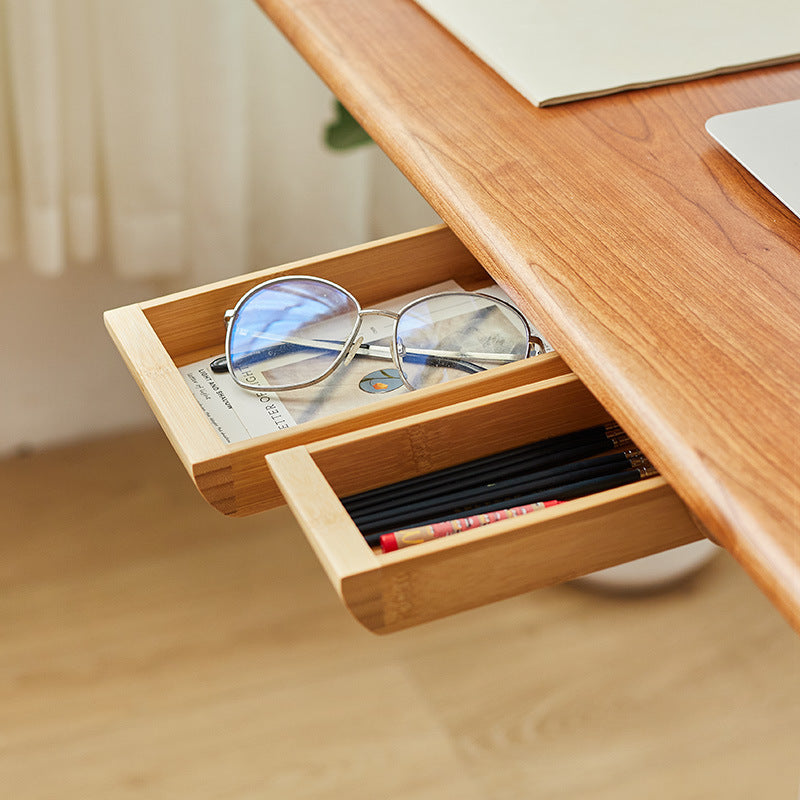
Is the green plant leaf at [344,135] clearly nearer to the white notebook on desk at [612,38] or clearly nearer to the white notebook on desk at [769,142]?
the white notebook on desk at [612,38]

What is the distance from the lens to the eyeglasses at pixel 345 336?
67cm

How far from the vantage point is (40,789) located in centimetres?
120

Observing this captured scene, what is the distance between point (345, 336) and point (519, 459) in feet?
0.58

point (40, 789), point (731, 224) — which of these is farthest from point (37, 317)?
point (731, 224)

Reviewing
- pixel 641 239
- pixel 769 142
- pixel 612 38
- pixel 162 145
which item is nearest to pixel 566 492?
pixel 641 239

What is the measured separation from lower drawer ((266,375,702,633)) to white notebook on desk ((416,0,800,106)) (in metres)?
0.26

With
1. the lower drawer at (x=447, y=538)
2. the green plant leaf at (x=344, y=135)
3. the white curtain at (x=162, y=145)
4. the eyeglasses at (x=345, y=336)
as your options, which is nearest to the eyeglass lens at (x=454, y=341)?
the eyeglasses at (x=345, y=336)

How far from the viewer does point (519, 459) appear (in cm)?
58

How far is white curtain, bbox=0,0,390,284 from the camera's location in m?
1.30

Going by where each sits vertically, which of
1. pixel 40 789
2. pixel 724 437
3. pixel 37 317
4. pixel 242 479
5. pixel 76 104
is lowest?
pixel 40 789

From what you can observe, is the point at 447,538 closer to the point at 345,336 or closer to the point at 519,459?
the point at 519,459

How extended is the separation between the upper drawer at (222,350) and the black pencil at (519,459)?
4 centimetres

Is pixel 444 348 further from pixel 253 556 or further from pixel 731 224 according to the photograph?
pixel 253 556

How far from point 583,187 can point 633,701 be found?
86 centimetres
